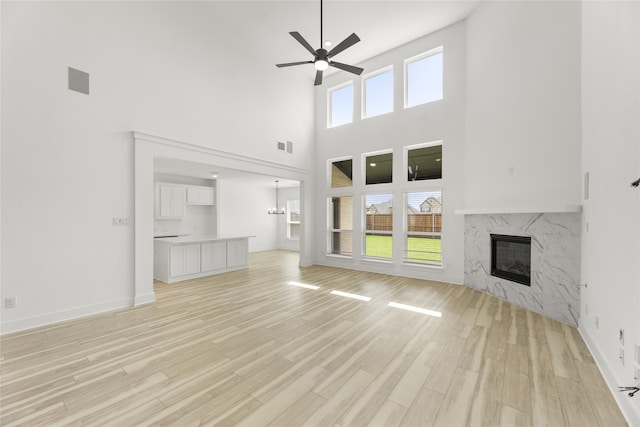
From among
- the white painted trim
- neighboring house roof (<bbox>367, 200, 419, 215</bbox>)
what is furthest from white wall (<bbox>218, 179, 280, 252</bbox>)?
the white painted trim

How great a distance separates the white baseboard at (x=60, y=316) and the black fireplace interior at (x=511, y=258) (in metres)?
6.17

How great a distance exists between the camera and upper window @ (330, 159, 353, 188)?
732 cm

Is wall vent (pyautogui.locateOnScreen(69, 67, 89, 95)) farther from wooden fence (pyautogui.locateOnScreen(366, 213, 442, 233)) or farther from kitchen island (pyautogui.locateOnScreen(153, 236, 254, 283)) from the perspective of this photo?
wooden fence (pyautogui.locateOnScreen(366, 213, 442, 233))

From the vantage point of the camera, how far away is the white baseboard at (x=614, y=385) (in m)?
1.71

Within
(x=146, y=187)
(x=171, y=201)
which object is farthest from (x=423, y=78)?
(x=171, y=201)

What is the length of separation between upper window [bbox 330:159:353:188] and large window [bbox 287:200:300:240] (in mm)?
4358

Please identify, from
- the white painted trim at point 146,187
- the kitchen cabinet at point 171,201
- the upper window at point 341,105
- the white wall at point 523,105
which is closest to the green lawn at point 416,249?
the white wall at point 523,105

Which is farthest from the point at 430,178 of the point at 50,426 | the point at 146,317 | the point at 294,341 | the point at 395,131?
the point at 50,426

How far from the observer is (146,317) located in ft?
11.9

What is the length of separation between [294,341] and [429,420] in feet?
5.06

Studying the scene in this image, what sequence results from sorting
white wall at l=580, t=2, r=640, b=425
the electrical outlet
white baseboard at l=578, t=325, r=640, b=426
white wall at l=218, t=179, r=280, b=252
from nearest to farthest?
white baseboard at l=578, t=325, r=640, b=426 → white wall at l=580, t=2, r=640, b=425 → the electrical outlet → white wall at l=218, t=179, r=280, b=252

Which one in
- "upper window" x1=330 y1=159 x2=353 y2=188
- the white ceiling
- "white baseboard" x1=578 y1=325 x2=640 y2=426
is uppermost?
the white ceiling

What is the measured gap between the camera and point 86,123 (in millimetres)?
3705

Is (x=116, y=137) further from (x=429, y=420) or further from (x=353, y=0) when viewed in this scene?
(x=429, y=420)
